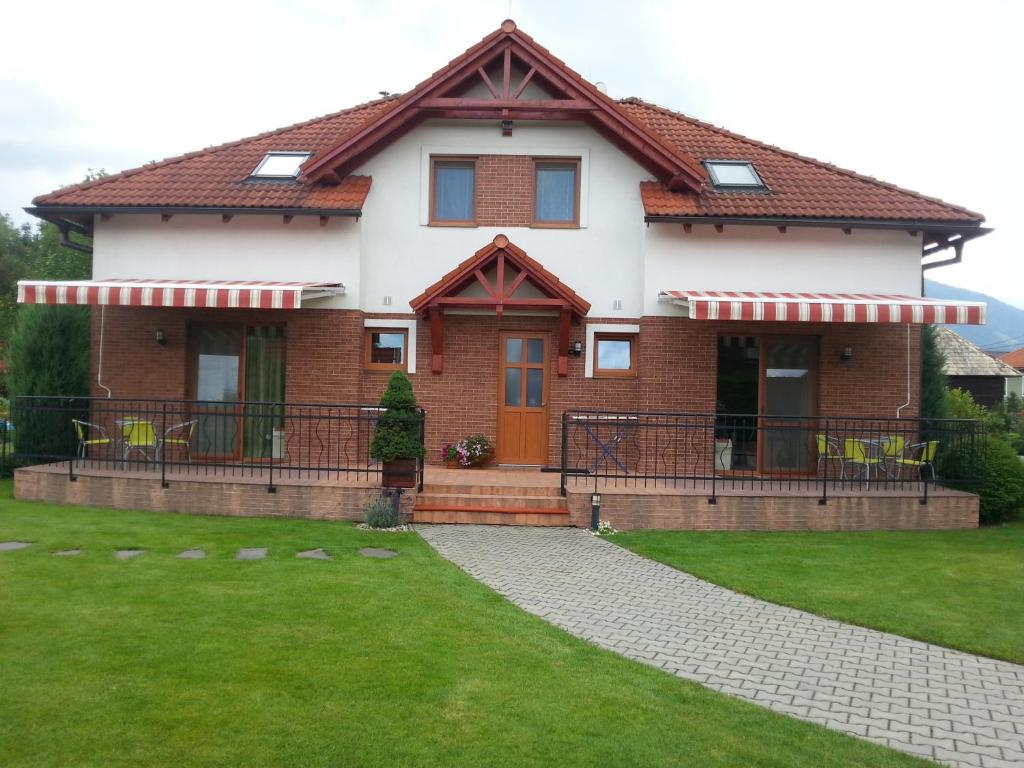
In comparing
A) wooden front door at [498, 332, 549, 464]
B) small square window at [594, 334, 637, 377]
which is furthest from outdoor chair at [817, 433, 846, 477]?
wooden front door at [498, 332, 549, 464]

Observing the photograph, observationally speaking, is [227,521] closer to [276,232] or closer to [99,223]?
[276,232]

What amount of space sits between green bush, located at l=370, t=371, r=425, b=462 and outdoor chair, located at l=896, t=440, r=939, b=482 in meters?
7.99

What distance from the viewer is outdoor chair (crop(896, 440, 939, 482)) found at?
42.9 feet

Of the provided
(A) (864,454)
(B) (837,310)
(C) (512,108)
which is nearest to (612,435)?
(A) (864,454)

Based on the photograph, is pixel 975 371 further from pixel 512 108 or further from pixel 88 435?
pixel 88 435

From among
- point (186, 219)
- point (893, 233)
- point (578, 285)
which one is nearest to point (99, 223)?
point (186, 219)

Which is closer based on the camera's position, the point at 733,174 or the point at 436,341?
the point at 436,341

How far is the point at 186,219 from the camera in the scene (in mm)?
15227

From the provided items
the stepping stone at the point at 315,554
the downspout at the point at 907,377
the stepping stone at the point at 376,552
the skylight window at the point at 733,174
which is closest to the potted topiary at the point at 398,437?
the stepping stone at the point at 376,552

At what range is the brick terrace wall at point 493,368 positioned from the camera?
14.8m

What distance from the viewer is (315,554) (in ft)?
32.1

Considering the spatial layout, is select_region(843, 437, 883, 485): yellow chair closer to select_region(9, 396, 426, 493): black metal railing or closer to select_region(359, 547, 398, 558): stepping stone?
select_region(359, 547, 398, 558): stepping stone

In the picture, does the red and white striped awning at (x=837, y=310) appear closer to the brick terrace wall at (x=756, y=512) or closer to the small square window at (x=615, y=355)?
the small square window at (x=615, y=355)

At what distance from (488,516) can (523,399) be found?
363cm
